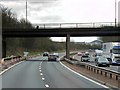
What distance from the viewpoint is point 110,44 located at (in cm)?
6012

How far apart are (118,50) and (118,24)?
12.2 metres

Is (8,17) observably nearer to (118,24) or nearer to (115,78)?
(118,24)

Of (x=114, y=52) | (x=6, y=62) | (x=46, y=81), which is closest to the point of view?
(x=46, y=81)

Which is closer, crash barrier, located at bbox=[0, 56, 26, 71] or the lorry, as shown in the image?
crash barrier, located at bbox=[0, 56, 26, 71]

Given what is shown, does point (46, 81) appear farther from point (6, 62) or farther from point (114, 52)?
point (114, 52)

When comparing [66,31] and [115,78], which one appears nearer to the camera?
[115,78]

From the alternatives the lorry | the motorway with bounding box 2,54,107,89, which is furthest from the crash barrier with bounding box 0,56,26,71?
the lorry

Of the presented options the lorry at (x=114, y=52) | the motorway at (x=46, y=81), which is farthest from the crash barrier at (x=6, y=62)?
the lorry at (x=114, y=52)

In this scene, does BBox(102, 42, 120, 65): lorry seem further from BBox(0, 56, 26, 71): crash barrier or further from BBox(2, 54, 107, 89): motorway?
BBox(2, 54, 107, 89): motorway

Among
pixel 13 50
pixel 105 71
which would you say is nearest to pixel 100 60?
pixel 105 71

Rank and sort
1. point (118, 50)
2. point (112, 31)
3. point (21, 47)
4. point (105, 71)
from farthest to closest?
point (21, 47) → point (112, 31) → point (118, 50) → point (105, 71)

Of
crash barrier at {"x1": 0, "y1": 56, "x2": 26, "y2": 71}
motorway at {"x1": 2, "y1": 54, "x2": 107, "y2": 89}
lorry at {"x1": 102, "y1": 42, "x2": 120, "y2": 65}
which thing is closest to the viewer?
motorway at {"x1": 2, "y1": 54, "x2": 107, "y2": 89}

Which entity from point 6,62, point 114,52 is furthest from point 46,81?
point 114,52

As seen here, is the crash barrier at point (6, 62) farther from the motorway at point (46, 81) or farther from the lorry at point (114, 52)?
the lorry at point (114, 52)
